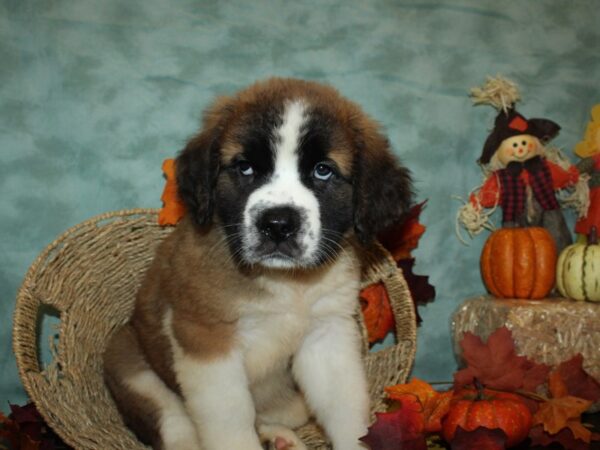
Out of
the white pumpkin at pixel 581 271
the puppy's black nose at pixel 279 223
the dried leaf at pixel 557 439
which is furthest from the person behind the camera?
the white pumpkin at pixel 581 271

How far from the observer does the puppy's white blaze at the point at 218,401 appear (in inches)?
71.6

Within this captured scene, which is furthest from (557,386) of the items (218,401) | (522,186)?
(218,401)

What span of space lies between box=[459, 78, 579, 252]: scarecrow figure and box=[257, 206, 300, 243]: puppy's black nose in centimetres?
159

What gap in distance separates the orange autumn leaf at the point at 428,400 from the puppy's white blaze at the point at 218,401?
0.51 m

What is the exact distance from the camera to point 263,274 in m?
1.93

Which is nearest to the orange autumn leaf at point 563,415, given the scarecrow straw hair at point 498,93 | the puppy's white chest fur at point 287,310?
the puppy's white chest fur at point 287,310

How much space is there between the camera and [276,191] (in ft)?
5.79

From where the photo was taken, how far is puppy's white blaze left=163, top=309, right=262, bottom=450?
182cm

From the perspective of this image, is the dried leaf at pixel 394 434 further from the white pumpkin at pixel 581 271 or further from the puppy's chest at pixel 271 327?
the white pumpkin at pixel 581 271

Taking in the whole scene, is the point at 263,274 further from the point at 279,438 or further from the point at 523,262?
the point at 523,262

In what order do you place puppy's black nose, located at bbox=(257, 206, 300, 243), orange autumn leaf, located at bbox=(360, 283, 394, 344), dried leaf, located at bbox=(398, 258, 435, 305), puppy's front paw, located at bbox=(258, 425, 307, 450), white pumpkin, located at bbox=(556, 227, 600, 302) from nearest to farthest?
1. puppy's black nose, located at bbox=(257, 206, 300, 243)
2. puppy's front paw, located at bbox=(258, 425, 307, 450)
3. white pumpkin, located at bbox=(556, 227, 600, 302)
4. orange autumn leaf, located at bbox=(360, 283, 394, 344)
5. dried leaf, located at bbox=(398, 258, 435, 305)

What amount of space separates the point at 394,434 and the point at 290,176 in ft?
2.72

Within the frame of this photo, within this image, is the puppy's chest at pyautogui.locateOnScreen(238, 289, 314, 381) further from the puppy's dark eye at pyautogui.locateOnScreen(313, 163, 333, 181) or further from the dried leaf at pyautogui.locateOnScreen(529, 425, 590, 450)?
the dried leaf at pyautogui.locateOnScreen(529, 425, 590, 450)

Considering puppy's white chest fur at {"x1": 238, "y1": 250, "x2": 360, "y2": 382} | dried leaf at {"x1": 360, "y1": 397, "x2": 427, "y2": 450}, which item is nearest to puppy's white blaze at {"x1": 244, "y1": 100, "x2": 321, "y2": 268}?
puppy's white chest fur at {"x1": 238, "y1": 250, "x2": 360, "y2": 382}
